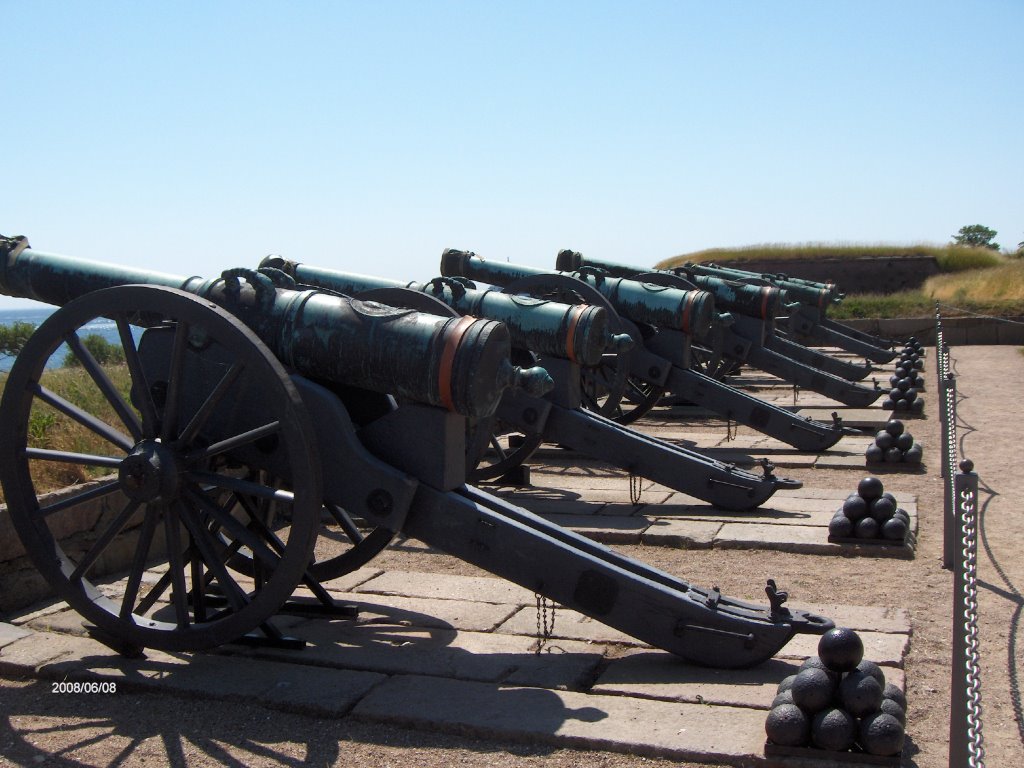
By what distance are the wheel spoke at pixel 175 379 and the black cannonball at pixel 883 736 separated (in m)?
2.52

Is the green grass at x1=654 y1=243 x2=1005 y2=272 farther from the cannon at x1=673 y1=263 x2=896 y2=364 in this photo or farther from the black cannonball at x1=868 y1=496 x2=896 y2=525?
the black cannonball at x1=868 y1=496 x2=896 y2=525

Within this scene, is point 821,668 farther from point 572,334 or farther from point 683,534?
point 572,334

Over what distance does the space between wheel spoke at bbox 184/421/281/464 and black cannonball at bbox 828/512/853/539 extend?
131 inches

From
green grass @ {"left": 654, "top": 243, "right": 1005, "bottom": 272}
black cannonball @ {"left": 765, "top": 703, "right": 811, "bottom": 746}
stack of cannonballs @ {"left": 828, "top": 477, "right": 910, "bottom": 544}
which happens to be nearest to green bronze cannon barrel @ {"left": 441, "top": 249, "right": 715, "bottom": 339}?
stack of cannonballs @ {"left": 828, "top": 477, "right": 910, "bottom": 544}

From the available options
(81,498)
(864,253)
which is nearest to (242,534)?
(81,498)

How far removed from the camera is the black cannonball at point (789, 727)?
3.20 metres

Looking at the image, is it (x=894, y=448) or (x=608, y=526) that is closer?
(x=608, y=526)

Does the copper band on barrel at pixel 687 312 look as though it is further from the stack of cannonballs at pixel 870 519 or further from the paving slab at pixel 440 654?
the paving slab at pixel 440 654

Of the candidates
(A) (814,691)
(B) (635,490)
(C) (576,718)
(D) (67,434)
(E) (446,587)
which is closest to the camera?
(A) (814,691)

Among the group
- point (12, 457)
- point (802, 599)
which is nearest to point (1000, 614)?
point (802, 599)

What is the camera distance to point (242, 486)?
4.05 m

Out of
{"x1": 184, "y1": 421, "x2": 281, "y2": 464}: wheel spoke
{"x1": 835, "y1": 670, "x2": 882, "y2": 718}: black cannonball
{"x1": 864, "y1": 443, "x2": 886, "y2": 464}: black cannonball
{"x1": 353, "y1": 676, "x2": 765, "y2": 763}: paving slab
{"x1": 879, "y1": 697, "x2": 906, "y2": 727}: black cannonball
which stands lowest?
{"x1": 353, "y1": 676, "x2": 765, "y2": 763}: paving slab

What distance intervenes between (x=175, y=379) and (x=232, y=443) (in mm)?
327

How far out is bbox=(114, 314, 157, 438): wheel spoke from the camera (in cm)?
417
